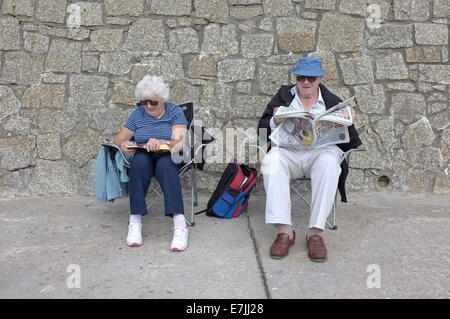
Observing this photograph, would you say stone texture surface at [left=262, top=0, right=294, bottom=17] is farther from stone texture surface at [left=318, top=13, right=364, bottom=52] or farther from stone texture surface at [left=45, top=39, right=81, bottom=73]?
stone texture surface at [left=45, top=39, right=81, bottom=73]

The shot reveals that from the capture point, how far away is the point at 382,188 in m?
4.15

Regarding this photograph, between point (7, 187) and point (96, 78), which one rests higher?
point (96, 78)

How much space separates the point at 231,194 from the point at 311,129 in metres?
0.94

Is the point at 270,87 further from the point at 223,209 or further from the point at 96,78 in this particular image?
the point at 96,78

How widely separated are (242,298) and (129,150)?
1.40 metres

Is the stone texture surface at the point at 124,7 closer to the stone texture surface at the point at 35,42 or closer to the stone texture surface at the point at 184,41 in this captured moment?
the stone texture surface at the point at 184,41

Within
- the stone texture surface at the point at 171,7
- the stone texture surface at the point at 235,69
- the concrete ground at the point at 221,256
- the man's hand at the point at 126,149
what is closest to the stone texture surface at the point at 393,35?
the stone texture surface at the point at 235,69

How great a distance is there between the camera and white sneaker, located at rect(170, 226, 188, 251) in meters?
2.94

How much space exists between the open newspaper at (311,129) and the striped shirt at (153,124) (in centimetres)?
75

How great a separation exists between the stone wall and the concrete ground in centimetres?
51

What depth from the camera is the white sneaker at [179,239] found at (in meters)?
2.94
